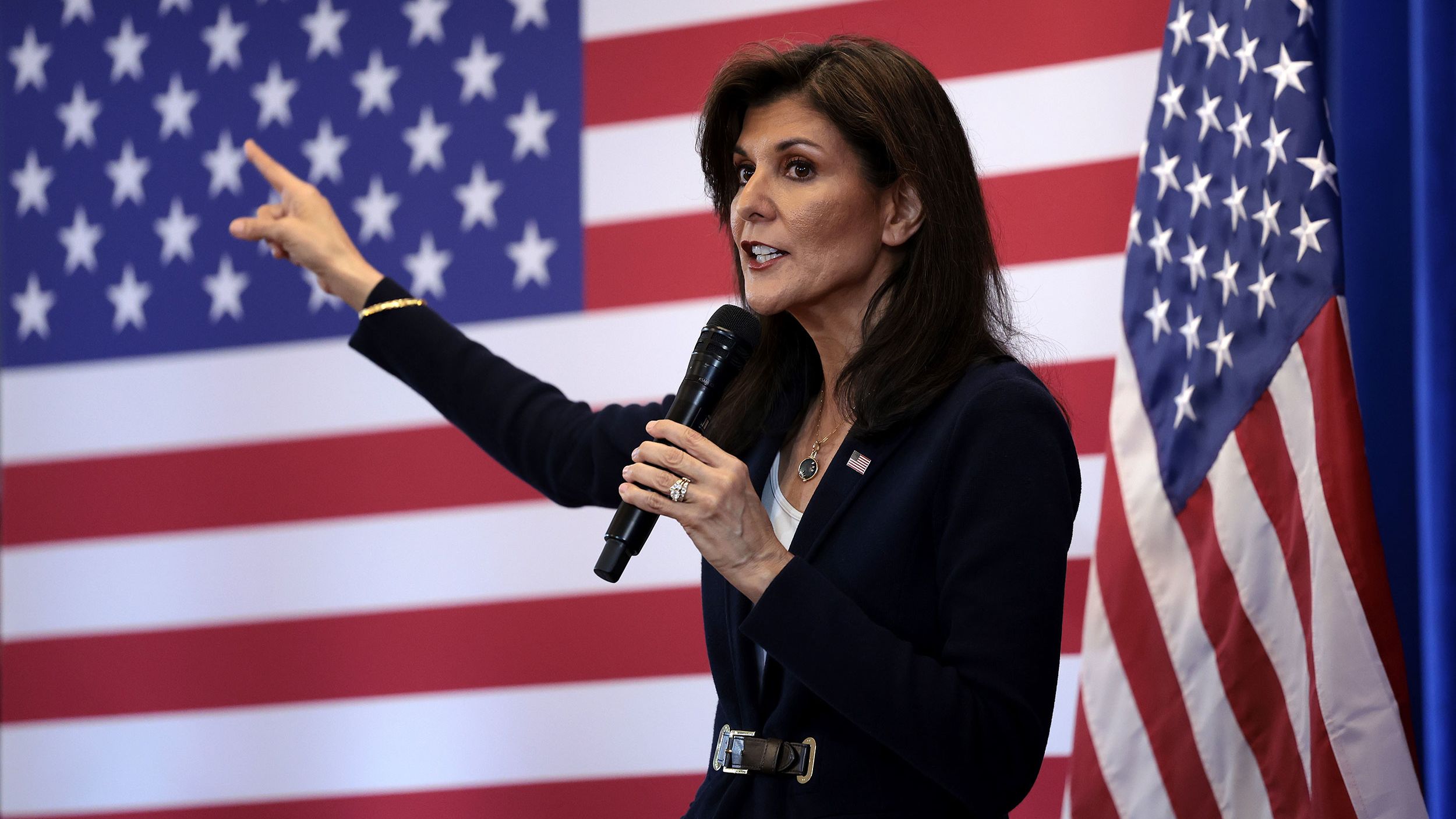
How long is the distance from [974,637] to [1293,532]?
94 centimetres

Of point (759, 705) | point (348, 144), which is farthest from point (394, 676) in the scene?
point (759, 705)

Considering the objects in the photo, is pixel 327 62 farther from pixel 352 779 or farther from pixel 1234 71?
pixel 1234 71

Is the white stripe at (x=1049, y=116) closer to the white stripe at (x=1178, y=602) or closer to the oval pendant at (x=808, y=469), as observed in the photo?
the white stripe at (x=1178, y=602)

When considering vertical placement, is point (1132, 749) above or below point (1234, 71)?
below

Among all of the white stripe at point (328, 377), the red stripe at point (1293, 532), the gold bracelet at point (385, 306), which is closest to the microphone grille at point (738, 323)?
the gold bracelet at point (385, 306)

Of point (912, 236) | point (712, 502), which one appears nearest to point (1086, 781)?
point (912, 236)

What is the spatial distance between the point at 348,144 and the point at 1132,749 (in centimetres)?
209

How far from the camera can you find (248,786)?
2.90 m

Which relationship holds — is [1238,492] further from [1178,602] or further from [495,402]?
[495,402]

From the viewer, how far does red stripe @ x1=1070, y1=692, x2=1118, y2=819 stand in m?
2.12

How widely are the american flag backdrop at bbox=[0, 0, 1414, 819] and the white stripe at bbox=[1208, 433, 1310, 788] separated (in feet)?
0.07

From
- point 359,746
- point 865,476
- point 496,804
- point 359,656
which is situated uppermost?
point 865,476

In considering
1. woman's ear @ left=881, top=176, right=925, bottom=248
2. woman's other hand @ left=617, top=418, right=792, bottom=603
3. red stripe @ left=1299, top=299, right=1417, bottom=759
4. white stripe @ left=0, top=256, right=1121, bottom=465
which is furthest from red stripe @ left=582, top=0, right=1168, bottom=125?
woman's other hand @ left=617, top=418, right=792, bottom=603

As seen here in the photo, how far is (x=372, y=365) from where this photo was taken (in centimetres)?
291
